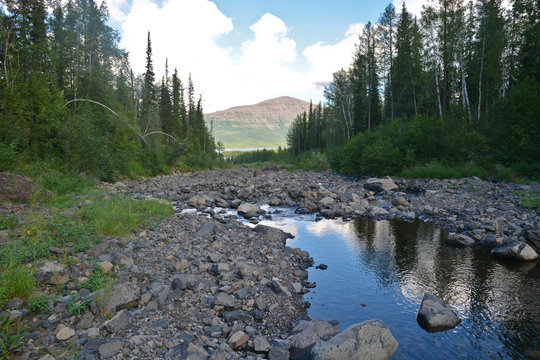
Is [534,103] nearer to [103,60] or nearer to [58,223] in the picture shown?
Answer: [58,223]

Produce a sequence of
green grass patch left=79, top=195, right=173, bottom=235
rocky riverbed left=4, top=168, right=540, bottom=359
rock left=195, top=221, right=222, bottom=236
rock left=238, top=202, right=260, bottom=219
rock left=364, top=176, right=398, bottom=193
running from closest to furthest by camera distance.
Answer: rocky riverbed left=4, top=168, right=540, bottom=359
green grass patch left=79, top=195, right=173, bottom=235
rock left=195, top=221, right=222, bottom=236
rock left=238, top=202, right=260, bottom=219
rock left=364, top=176, right=398, bottom=193

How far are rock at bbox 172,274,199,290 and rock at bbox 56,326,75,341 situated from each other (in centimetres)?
178

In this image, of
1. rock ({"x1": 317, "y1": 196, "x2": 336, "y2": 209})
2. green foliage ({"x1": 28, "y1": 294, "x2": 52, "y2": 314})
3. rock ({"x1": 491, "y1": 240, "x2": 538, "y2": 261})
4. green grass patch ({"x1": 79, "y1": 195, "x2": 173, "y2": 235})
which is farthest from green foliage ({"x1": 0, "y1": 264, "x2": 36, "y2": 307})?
rock ({"x1": 317, "y1": 196, "x2": 336, "y2": 209})

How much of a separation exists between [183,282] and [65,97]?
22331mm

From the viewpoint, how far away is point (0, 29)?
14.8m

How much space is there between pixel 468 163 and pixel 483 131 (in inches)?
114

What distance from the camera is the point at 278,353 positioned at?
3838mm

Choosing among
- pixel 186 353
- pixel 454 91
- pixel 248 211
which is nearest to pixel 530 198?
pixel 248 211

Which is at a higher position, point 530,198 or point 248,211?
point 530,198

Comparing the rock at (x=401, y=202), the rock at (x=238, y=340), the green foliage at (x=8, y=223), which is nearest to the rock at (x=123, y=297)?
the rock at (x=238, y=340)

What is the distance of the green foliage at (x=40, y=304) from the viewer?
3.91m

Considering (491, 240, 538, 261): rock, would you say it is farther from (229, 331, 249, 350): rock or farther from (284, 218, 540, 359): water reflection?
(229, 331, 249, 350): rock

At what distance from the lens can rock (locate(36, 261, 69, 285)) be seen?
456cm

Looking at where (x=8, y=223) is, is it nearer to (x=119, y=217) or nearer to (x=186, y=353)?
(x=119, y=217)
